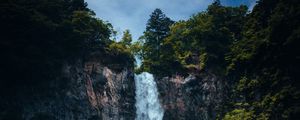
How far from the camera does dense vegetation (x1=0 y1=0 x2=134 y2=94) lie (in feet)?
118

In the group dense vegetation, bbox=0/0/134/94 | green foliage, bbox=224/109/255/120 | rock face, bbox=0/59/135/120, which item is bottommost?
green foliage, bbox=224/109/255/120

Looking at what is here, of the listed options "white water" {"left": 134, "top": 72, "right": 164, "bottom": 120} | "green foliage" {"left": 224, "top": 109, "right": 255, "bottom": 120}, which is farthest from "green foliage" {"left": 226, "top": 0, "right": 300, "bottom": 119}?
"white water" {"left": 134, "top": 72, "right": 164, "bottom": 120}

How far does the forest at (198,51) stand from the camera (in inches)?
1437

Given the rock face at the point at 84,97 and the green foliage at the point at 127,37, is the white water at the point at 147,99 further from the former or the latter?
the green foliage at the point at 127,37

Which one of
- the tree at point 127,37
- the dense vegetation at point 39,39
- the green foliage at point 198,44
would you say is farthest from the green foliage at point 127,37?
the dense vegetation at point 39,39

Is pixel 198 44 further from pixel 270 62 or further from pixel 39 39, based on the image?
pixel 39 39

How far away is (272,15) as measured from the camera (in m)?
39.6

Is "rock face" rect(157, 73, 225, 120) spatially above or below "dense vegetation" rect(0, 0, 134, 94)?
below

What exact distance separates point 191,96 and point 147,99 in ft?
15.0

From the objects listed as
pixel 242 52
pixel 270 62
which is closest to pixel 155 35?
pixel 242 52

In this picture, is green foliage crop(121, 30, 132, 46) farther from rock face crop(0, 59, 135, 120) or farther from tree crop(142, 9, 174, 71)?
rock face crop(0, 59, 135, 120)

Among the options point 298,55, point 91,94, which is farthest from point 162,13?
point 298,55

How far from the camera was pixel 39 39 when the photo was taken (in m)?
38.2

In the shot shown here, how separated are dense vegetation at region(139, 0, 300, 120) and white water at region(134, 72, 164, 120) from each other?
1.40 metres
